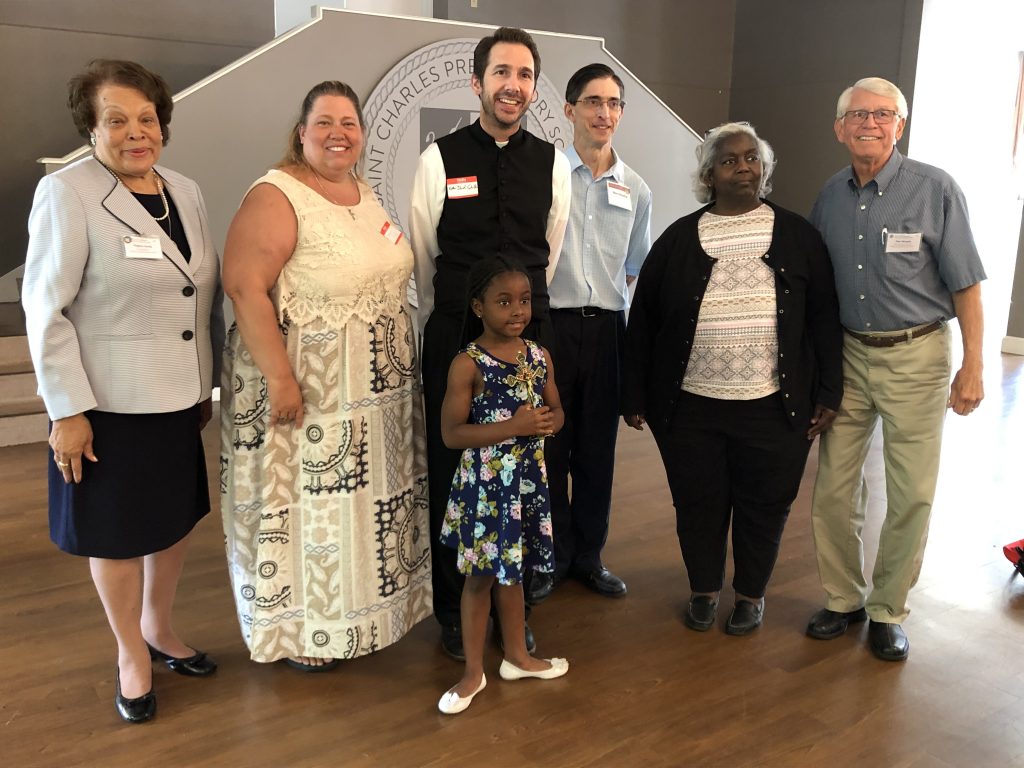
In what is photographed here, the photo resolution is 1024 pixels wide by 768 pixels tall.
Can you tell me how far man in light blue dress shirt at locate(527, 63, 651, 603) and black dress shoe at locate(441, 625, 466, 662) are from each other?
39 cm

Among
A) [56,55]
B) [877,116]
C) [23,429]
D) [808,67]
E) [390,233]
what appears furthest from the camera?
[808,67]

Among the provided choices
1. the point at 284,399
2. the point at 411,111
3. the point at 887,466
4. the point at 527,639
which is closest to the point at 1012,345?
the point at 411,111

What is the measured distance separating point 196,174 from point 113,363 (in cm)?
375

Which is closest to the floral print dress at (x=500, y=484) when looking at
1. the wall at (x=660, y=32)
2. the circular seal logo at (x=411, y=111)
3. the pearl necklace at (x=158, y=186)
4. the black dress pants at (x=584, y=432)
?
the black dress pants at (x=584, y=432)

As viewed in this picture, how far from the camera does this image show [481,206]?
8.47 ft

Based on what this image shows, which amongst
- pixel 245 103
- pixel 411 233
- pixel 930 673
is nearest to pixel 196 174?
pixel 245 103

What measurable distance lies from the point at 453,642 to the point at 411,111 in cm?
440

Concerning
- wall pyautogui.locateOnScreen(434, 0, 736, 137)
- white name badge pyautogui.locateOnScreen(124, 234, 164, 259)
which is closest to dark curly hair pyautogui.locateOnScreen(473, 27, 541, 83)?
white name badge pyautogui.locateOnScreen(124, 234, 164, 259)

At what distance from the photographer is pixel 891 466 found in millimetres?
2764

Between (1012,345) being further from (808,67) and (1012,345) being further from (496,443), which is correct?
(496,443)

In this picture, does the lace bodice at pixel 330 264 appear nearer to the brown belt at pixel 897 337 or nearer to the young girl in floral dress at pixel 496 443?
the young girl in floral dress at pixel 496 443

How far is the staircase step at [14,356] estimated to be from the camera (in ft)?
17.3

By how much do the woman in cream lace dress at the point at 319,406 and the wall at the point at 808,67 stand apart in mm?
7214

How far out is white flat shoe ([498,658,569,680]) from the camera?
102 inches
